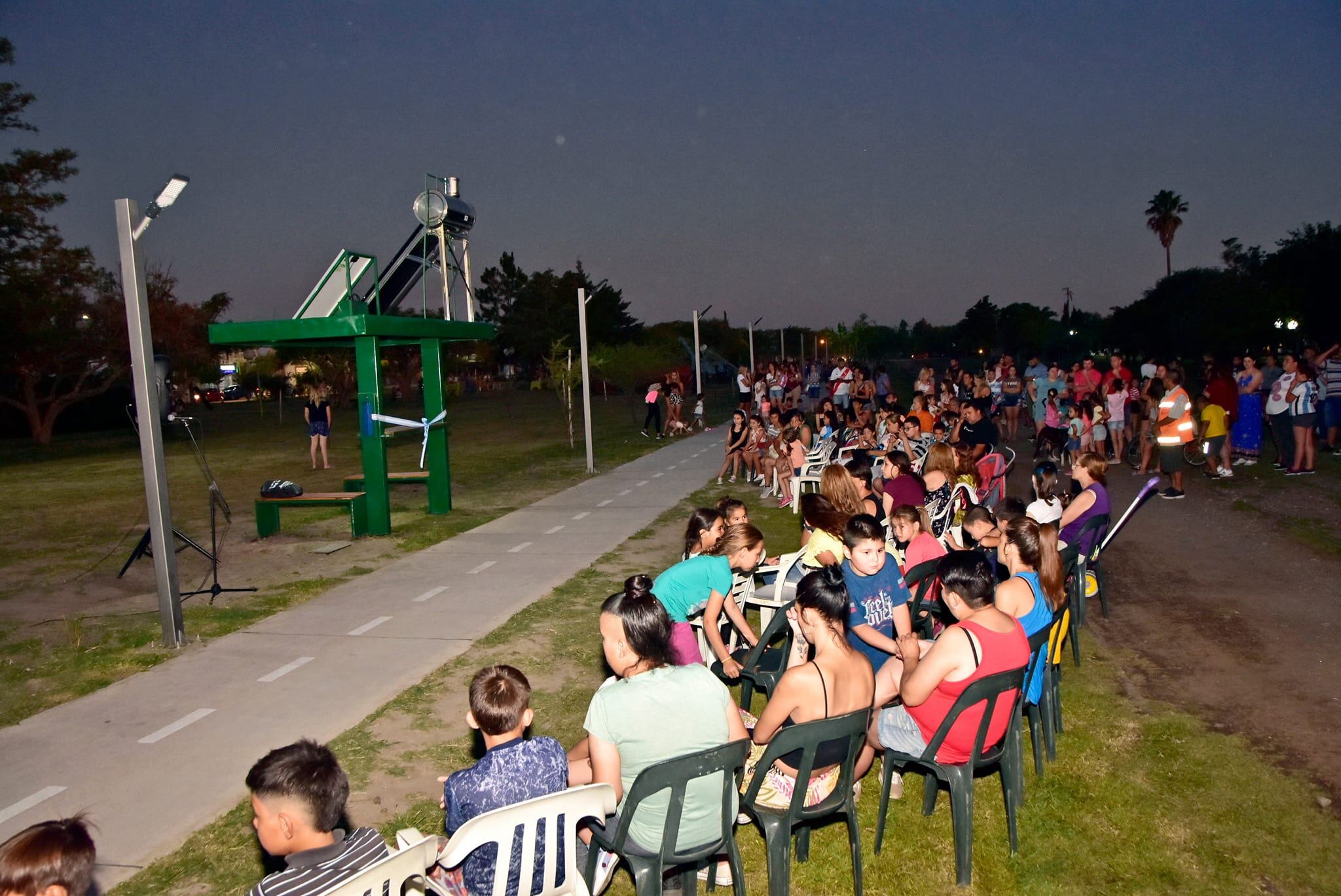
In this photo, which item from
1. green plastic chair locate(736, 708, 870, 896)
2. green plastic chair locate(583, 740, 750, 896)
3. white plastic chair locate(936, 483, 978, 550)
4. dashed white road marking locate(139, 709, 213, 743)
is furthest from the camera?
white plastic chair locate(936, 483, 978, 550)

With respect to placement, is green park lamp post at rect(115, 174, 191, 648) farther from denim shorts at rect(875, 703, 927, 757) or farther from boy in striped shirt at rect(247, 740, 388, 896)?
denim shorts at rect(875, 703, 927, 757)

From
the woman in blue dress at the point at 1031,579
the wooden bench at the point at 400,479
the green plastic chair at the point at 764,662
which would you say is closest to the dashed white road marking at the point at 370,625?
the green plastic chair at the point at 764,662

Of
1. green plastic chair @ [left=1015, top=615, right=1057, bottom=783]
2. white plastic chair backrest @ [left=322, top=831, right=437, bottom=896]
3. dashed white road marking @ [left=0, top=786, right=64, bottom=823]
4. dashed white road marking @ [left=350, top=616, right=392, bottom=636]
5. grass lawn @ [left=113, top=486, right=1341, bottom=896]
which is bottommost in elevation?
grass lawn @ [left=113, top=486, right=1341, bottom=896]

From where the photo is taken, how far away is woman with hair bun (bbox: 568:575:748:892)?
3297 mm

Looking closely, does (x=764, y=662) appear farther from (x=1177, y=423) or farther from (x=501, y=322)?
(x=501, y=322)

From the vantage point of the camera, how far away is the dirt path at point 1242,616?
541 centimetres

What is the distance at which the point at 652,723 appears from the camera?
11.0 ft

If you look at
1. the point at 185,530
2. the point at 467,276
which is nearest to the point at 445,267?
the point at 467,276

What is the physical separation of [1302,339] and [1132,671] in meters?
40.0

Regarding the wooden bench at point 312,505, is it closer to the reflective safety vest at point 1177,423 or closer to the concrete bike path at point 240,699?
the concrete bike path at point 240,699

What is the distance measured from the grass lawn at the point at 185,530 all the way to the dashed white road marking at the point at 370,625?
1.16m

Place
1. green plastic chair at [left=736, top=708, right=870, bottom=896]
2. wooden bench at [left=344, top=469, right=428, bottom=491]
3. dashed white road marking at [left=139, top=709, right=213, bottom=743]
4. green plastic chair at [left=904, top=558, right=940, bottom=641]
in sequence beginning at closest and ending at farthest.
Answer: green plastic chair at [left=736, top=708, right=870, bottom=896], dashed white road marking at [left=139, top=709, right=213, bottom=743], green plastic chair at [left=904, top=558, right=940, bottom=641], wooden bench at [left=344, top=469, right=428, bottom=491]

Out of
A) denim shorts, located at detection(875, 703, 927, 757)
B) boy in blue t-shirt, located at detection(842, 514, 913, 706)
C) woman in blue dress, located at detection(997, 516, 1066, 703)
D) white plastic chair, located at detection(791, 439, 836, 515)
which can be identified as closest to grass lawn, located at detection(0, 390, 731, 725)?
white plastic chair, located at detection(791, 439, 836, 515)

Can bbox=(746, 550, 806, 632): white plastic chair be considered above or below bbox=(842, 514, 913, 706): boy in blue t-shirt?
below
